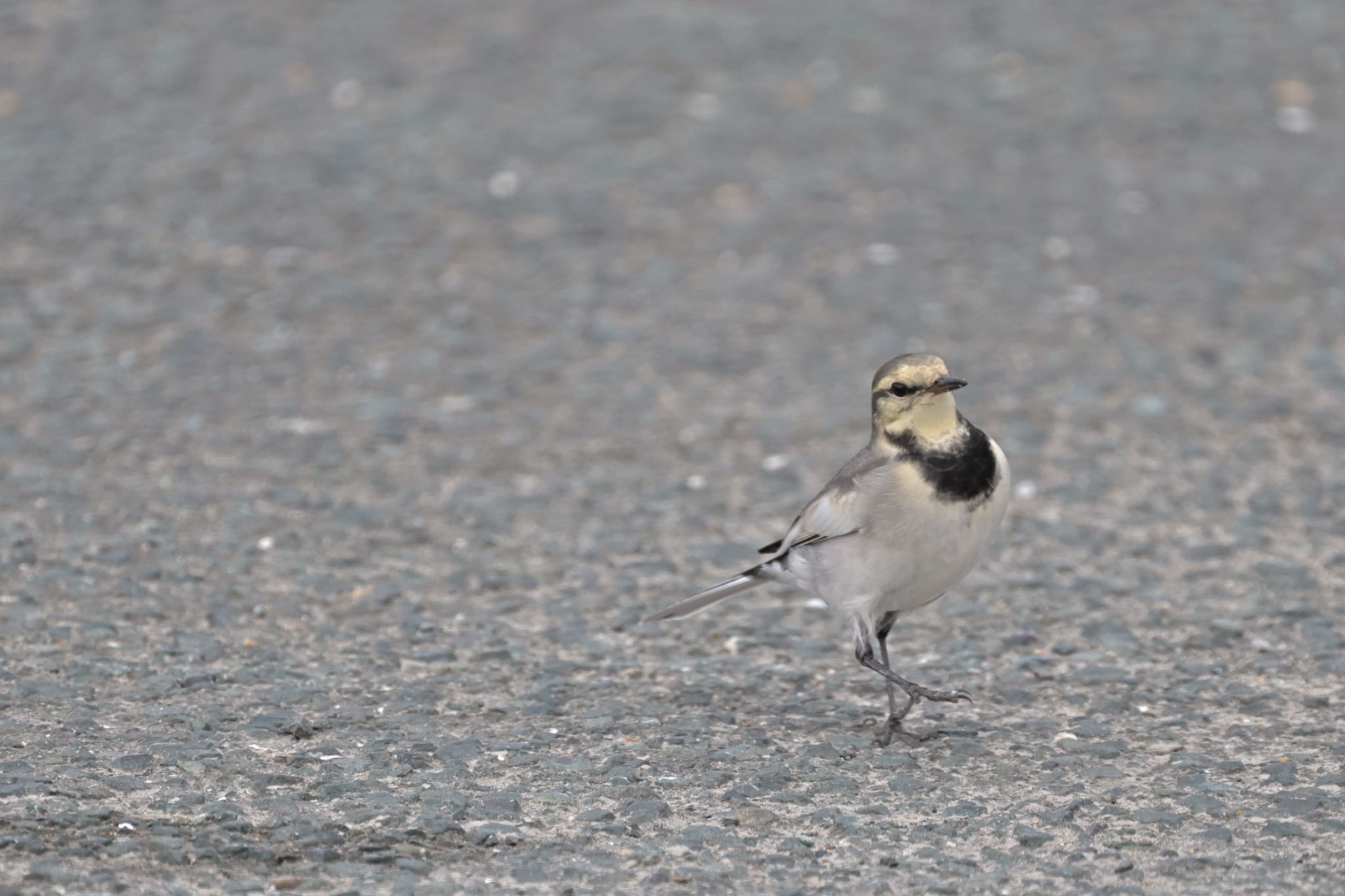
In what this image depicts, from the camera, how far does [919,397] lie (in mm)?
5133

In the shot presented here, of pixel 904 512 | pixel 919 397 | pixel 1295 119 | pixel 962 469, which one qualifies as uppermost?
pixel 919 397

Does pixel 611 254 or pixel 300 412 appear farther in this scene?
pixel 611 254

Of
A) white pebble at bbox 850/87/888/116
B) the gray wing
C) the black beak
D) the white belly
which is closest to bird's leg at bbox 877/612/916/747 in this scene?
the white belly

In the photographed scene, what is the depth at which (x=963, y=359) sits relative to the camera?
810 cm

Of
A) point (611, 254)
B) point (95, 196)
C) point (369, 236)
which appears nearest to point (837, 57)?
point (611, 254)

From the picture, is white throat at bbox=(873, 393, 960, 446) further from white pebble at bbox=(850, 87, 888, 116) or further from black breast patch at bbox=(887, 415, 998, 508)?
white pebble at bbox=(850, 87, 888, 116)

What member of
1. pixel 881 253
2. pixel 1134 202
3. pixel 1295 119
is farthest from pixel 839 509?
pixel 1295 119

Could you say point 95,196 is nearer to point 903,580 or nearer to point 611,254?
point 611,254

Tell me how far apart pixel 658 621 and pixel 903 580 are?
51.0 inches

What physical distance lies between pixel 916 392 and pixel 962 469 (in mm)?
263

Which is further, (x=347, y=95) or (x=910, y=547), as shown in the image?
(x=347, y=95)

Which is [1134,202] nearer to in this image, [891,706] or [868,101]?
[868,101]

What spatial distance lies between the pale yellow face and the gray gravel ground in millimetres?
944

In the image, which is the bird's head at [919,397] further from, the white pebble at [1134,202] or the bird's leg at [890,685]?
the white pebble at [1134,202]
